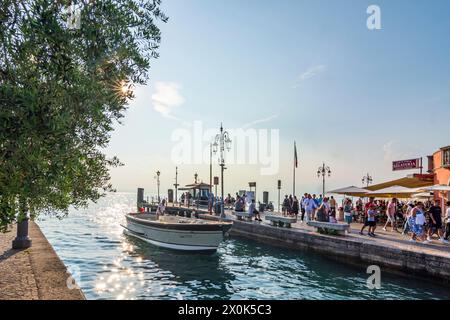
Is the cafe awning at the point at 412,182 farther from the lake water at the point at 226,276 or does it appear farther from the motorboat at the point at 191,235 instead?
the motorboat at the point at 191,235

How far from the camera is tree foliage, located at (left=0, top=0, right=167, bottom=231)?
17.9 ft

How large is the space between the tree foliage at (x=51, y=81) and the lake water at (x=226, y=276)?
7114 mm

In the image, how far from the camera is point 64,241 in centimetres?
2545

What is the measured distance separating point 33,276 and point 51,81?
254 inches

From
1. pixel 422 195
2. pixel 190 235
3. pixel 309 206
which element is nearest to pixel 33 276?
pixel 190 235

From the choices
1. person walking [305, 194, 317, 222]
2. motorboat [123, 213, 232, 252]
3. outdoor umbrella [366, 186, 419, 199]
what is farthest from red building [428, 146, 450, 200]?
motorboat [123, 213, 232, 252]

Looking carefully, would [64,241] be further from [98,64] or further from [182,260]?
[98,64]

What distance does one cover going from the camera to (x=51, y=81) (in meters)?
5.80

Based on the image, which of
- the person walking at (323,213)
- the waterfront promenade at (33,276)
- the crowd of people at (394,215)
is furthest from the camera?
the person walking at (323,213)

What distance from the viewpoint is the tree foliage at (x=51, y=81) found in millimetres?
5465

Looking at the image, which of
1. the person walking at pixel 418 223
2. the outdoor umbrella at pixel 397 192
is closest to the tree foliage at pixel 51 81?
the person walking at pixel 418 223

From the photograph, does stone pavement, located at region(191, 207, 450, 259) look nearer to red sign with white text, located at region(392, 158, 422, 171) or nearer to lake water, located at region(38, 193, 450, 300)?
lake water, located at region(38, 193, 450, 300)

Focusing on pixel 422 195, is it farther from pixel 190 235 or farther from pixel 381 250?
pixel 190 235
